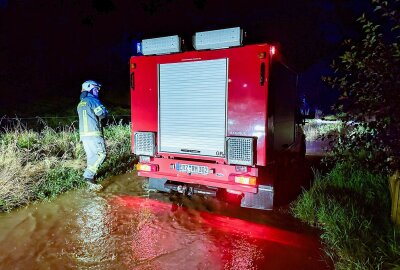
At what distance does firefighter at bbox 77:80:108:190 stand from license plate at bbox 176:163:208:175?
1.97 meters

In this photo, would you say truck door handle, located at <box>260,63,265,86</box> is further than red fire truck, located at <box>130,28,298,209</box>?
No

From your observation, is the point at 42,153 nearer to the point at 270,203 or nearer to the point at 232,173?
the point at 232,173

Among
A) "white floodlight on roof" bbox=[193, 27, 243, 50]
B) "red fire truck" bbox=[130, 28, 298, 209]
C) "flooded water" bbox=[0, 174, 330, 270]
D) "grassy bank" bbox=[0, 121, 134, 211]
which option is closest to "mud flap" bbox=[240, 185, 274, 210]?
"red fire truck" bbox=[130, 28, 298, 209]

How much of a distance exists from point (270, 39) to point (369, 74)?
175cm

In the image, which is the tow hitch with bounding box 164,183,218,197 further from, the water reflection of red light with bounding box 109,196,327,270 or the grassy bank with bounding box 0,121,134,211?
the grassy bank with bounding box 0,121,134,211

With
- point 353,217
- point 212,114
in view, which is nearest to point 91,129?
point 212,114

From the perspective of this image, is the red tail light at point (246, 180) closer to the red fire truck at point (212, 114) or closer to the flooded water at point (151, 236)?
the red fire truck at point (212, 114)

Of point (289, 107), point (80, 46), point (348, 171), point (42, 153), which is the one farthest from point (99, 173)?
point (80, 46)

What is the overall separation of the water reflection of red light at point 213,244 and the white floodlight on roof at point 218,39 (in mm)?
2664

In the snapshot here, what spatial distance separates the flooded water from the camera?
3.70m

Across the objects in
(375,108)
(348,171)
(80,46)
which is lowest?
(348,171)

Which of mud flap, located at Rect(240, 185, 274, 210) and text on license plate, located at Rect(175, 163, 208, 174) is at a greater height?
text on license plate, located at Rect(175, 163, 208, 174)

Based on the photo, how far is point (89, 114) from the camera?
630 cm

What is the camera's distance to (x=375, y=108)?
10.5 ft
